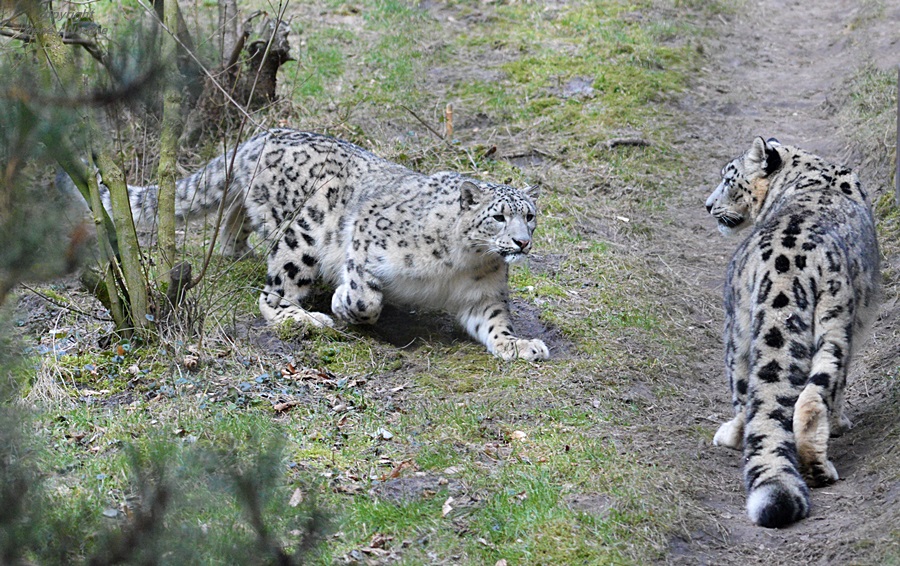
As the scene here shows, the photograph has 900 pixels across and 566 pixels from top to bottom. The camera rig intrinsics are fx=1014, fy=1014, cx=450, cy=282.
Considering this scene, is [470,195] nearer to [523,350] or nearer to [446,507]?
[523,350]

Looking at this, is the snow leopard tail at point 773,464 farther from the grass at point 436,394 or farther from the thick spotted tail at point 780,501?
the grass at point 436,394

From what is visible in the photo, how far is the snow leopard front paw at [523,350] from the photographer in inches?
338

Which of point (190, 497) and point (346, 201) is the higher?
point (190, 497)

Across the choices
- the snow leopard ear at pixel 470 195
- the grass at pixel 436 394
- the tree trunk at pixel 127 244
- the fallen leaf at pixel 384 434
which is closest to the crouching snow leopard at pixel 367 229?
the snow leopard ear at pixel 470 195

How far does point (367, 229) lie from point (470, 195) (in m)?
1.08

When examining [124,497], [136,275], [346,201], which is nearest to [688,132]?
[346,201]

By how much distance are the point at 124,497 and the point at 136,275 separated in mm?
2648

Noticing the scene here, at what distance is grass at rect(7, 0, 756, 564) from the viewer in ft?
18.3

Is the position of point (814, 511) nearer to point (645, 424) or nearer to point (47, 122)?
point (645, 424)

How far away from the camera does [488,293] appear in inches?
357

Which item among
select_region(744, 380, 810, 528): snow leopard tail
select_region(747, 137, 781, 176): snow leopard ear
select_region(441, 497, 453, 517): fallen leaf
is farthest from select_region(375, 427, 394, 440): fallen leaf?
select_region(747, 137, 781, 176): snow leopard ear

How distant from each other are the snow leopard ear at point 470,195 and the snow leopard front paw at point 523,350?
124cm

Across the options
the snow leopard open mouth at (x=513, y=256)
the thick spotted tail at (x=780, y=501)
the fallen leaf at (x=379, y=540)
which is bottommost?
the fallen leaf at (x=379, y=540)

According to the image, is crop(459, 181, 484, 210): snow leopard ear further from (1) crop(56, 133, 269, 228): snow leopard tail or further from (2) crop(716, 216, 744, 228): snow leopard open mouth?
(1) crop(56, 133, 269, 228): snow leopard tail
